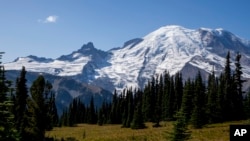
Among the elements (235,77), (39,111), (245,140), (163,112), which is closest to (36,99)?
(39,111)

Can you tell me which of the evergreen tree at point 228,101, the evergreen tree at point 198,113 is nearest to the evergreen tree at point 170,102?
the evergreen tree at point 228,101

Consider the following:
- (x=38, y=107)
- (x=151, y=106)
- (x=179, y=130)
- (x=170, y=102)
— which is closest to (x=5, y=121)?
(x=179, y=130)

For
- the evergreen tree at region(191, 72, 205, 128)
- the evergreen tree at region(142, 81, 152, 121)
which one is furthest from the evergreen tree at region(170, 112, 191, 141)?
the evergreen tree at region(142, 81, 152, 121)

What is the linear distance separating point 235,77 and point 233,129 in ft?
275

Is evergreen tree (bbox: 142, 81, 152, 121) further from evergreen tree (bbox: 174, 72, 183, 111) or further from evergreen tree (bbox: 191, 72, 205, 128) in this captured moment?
evergreen tree (bbox: 191, 72, 205, 128)

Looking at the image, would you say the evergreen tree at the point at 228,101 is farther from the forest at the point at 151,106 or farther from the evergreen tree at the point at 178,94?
the evergreen tree at the point at 178,94

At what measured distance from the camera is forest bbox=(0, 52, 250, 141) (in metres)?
39.8

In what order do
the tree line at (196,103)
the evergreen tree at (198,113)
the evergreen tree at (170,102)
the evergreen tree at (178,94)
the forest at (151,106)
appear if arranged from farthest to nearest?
the evergreen tree at (178,94) < the evergreen tree at (170,102) < the tree line at (196,103) < the evergreen tree at (198,113) < the forest at (151,106)

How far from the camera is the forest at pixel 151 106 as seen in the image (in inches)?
1567

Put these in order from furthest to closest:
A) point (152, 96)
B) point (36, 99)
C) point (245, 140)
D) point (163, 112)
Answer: point (152, 96) → point (163, 112) → point (36, 99) → point (245, 140)

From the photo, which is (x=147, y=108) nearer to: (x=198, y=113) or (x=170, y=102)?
(x=170, y=102)

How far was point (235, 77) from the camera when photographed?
313 feet

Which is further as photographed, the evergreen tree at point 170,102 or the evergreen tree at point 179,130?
the evergreen tree at point 170,102

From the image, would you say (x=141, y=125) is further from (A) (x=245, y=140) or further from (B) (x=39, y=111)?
(A) (x=245, y=140)
